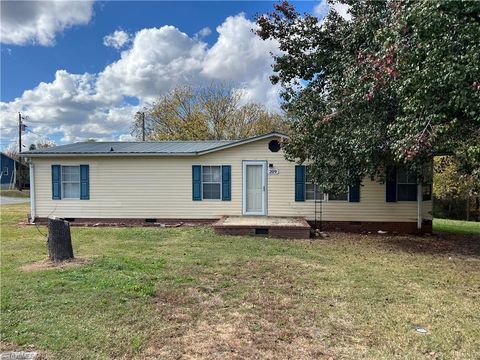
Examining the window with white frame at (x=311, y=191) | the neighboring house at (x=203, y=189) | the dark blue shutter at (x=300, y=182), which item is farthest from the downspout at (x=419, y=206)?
the dark blue shutter at (x=300, y=182)

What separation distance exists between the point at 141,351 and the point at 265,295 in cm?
A: 208

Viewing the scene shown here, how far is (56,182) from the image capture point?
42.2 ft

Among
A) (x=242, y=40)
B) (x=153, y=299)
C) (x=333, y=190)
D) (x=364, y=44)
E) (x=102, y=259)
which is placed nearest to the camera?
(x=153, y=299)

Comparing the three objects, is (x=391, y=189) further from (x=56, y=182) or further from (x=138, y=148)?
(x=56, y=182)

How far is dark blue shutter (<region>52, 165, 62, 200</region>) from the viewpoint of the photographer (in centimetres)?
1288

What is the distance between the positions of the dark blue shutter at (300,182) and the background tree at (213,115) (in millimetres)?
14395

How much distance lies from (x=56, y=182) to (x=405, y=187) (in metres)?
12.5

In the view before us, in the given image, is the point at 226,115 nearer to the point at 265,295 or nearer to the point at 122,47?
the point at 122,47

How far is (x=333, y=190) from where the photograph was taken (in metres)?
9.57

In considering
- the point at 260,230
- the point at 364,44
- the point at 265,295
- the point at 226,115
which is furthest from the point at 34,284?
the point at 226,115

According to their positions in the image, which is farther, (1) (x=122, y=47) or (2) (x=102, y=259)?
(1) (x=122, y=47)

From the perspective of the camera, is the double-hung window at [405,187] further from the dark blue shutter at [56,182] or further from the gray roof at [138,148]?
the dark blue shutter at [56,182]

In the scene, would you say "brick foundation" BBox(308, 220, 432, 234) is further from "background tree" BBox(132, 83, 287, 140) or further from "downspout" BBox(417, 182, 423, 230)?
"background tree" BBox(132, 83, 287, 140)

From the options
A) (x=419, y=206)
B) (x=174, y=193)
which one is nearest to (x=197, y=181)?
(x=174, y=193)
